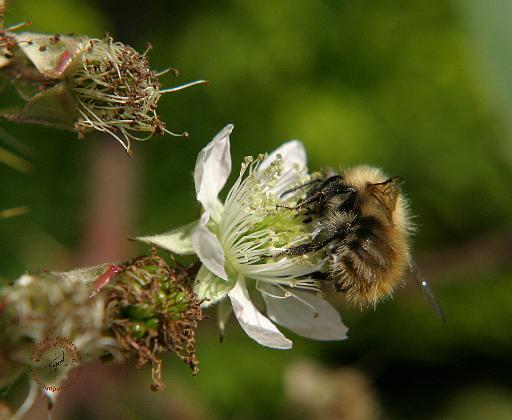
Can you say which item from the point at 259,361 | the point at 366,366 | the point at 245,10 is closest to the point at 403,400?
the point at 366,366

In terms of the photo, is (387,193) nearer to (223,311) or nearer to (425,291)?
(425,291)

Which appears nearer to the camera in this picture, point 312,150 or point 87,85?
point 87,85

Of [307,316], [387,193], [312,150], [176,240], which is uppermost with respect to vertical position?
[387,193]

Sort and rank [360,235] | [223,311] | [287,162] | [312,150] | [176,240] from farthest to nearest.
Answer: [312,150] < [287,162] < [360,235] < [223,311] < [176,240]

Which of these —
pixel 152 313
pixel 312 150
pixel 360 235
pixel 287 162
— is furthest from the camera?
pixel 312 150

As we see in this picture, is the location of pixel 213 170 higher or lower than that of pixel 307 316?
higher

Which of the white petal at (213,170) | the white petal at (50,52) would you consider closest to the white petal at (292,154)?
the white petal at (213,170)

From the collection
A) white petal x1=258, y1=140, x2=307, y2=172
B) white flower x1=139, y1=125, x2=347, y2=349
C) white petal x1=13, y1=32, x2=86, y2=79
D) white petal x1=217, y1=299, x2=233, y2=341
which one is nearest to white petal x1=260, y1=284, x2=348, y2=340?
white flower x1=139, y1=125, x2=347, y2=349

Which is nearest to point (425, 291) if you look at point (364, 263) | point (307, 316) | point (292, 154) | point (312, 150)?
point (364, 263)
